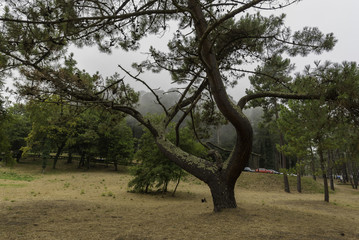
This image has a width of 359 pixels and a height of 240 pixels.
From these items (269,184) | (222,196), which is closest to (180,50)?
(222,196)

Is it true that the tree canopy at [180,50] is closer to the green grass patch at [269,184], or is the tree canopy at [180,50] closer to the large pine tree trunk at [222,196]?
the large pine tree trunk at [222,196]

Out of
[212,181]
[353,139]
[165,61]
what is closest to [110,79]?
[165,61]

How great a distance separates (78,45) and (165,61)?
2583mm

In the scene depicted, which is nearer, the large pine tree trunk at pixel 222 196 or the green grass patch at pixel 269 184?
the large pine tree trunk at pixel 222 196

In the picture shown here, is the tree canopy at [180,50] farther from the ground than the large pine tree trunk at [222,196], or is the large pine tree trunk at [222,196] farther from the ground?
the tree canopy at [180,50]

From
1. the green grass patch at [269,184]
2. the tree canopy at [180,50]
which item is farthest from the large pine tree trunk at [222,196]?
the green grass patch at [269,184]

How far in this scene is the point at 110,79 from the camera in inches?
239

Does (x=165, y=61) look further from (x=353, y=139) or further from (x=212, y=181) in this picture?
(x=353, y=139)

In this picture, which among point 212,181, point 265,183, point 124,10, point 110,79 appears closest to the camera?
point 124,10

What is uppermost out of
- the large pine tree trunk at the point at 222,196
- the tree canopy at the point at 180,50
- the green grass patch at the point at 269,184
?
the tree canopy at the point at 180,50

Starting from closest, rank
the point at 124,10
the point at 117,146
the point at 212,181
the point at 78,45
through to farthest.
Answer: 1. the point at 124,10
2. the point at 212,181
3. the point at 78,45
4. the point at 117,146

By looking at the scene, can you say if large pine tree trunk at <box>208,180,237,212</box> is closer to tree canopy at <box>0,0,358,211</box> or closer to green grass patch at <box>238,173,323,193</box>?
tree canopy at <box>0,0,358,211</box>

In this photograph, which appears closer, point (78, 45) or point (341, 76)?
point (341, 76)

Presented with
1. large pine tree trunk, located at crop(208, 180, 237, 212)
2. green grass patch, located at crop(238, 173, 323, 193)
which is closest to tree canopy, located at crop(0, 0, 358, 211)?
large pine tree trunk, located at crop(208, 180, 237, 212)
